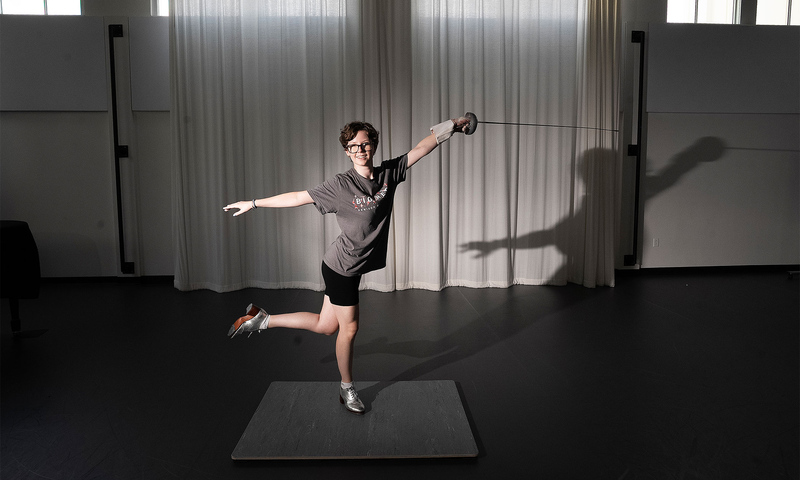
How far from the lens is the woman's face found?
102 inches

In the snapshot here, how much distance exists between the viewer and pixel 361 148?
258 cm

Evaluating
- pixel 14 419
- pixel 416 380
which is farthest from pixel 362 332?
pixel 14 419

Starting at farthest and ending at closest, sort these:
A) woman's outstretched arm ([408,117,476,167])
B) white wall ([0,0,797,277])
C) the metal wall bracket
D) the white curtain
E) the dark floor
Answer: white wall ([0,0,797,277]) < the metal wall bracket < the white curtain < woman's outstretched arm ([408,117,476,167]) < the dark floor

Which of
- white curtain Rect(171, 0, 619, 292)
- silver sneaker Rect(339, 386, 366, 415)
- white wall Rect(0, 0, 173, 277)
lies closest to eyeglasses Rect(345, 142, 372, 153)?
silver sneaker Rect(339, 386, 366, 415)

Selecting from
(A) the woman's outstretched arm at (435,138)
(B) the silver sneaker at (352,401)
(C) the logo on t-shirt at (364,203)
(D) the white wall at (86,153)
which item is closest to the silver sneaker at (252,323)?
(B) the silver sneaker at (352,401)

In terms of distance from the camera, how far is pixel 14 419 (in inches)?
104

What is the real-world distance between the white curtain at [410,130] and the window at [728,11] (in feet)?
3.54

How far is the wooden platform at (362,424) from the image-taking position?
2297 millimetres

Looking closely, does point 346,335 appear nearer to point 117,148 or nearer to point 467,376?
point 467,376

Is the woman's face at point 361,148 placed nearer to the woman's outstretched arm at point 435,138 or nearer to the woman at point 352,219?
the woman at point 352,219

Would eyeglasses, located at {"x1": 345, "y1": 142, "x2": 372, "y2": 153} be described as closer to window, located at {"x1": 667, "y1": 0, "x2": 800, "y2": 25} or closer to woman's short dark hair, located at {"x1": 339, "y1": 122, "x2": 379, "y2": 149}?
woman's short dark hair, located at {"x1": 339, "y1": 122, "x2": 379, "y2": 149}

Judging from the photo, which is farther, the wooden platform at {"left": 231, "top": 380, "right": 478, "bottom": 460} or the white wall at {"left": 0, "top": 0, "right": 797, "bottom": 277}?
the white wall at {"left": 0, "top": 0, "right": 797, "bottom": 277}

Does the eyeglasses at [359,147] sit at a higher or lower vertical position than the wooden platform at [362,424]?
higher

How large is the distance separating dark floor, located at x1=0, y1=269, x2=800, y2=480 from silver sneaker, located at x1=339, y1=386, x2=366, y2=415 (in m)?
0.39
